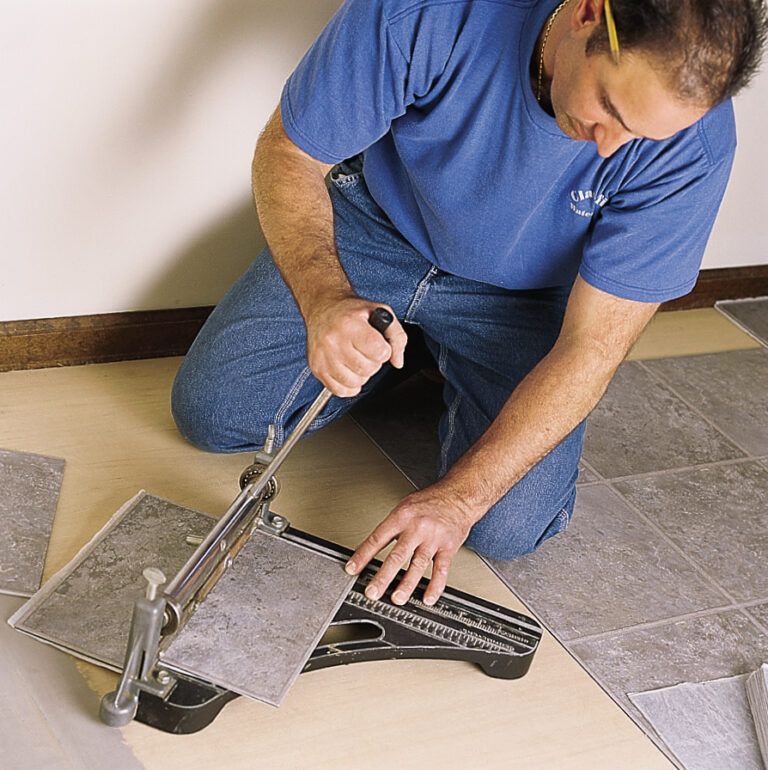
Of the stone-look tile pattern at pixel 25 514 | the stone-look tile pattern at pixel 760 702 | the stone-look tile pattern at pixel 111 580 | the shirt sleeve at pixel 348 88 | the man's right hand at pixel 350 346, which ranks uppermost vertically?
the shirt sleeve at pixel 348 88

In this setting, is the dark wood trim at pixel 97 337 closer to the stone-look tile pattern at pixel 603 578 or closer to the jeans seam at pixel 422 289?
the jeans seam at pixel 422 289

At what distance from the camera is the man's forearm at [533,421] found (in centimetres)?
173

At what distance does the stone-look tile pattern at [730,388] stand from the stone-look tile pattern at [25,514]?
1405 millimetres

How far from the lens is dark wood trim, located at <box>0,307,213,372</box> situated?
7.01 feet

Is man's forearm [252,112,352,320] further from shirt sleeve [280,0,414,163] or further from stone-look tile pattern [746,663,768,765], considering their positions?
stone-look tile pattern [746,663,768,765]

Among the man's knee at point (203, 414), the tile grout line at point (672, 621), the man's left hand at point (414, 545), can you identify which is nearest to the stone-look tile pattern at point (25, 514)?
the man's knee at point (203, 414)

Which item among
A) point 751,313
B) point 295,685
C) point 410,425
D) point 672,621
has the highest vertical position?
point 295,685

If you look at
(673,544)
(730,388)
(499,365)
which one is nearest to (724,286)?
(730,388)

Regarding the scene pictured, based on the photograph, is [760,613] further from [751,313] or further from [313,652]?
[751,313]

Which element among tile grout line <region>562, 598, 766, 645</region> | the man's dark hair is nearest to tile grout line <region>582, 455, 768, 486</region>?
tile grout line <region>562, 598, 766, 645</region>

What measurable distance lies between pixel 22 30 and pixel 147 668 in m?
1.08

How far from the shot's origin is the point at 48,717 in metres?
1.44

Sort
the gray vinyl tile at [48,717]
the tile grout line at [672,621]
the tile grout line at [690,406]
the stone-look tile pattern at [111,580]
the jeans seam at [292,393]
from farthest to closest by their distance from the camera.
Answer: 1. the tile grout line at [690,406]
2. the jeans seam at [292,393]
3. the tile grout line at [672,621]
4. the stone-look tile pattern at [111,580]
5. the gray vinyl tile at [48,717]

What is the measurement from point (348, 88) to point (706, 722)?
1.07 meters
